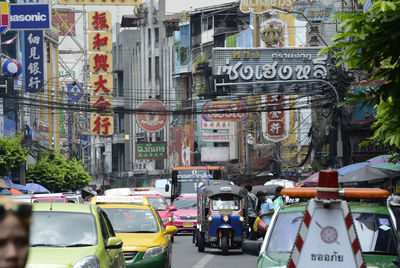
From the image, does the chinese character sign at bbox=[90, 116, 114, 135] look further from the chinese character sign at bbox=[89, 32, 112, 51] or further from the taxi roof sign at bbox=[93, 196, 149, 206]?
the taxi roof sign at bbox=[93, 196, 149, 206]

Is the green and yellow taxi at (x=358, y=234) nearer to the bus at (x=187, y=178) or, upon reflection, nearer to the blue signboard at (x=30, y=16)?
the bus at (x=187, y=178)

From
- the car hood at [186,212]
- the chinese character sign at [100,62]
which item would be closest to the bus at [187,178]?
the car hood at [186,212]

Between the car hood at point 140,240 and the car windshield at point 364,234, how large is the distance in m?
4.88

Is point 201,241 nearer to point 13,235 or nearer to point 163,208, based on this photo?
point 163,208

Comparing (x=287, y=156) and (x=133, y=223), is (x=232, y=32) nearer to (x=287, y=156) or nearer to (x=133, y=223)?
(x=287, y=156)

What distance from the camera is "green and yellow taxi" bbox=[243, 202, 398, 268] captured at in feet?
29.3

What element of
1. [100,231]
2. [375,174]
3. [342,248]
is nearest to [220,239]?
[375,174]

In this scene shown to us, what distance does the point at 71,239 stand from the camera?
10.1 metres

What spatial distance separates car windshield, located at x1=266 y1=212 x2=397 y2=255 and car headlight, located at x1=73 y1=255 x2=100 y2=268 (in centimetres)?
186

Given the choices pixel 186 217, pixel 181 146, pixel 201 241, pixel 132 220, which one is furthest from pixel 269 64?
pixel 181 146

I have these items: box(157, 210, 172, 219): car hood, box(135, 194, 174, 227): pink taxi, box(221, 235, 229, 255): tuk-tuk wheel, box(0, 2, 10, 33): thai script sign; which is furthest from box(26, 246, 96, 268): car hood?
box(0, 2, 10, 33): thai script sign

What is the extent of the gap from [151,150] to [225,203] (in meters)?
70.2

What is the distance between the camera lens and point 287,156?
72062 millimetres

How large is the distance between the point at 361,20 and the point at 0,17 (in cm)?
3836
